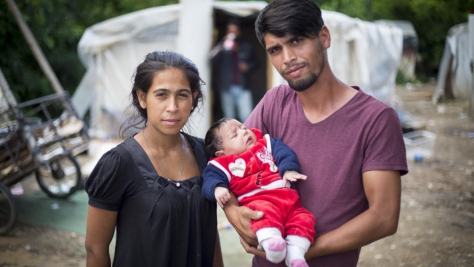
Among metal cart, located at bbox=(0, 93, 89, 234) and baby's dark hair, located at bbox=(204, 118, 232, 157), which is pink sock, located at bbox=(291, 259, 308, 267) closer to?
baby's dark hair, located at bbox=(204, 118, 232, 157)

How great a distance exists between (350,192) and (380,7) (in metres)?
28.3

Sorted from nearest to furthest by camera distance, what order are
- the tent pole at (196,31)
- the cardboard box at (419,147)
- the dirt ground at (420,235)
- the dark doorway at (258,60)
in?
the dirt ground at (420,235), the tent pole at (196,31), the cardboard box at (419,147), the dark doorway at (258,60)

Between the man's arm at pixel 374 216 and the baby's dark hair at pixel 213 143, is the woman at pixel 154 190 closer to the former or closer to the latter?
the baby's dark hair at pixel 213 143

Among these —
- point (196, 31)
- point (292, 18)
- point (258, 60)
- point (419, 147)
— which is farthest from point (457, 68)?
point (292, 18)

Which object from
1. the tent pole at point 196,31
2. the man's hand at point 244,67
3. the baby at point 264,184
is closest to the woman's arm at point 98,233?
the baby at point 264,184

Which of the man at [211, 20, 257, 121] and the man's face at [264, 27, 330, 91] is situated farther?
the man at [211, 20, 257, 121]

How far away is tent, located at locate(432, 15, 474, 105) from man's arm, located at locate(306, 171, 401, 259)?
590 inches

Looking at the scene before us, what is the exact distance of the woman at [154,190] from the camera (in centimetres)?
194

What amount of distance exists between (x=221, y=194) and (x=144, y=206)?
0.30 metres

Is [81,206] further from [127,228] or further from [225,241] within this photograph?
[127,228]

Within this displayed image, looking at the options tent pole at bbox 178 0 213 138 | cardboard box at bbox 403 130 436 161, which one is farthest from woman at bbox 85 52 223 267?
cardboard box at bbox 403 130 436 161

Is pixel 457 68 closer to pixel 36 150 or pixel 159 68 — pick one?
pixel 36 150

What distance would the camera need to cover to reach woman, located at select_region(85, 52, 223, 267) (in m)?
1.94

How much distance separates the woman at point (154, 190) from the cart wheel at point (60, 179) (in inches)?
194
